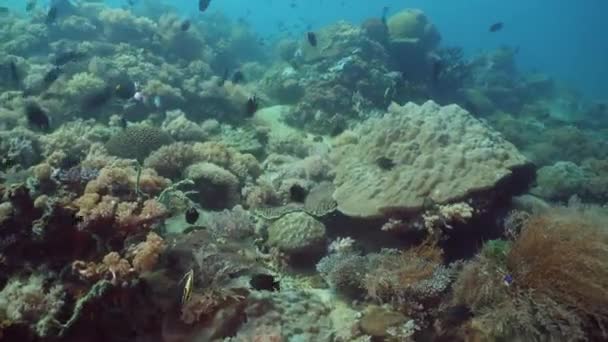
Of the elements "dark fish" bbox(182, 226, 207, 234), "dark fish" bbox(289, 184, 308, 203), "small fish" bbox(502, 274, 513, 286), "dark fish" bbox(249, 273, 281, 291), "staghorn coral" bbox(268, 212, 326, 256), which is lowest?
"staghorn coral" bbox(268, 212, 326, 256)

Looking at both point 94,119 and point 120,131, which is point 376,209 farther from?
point 94,119

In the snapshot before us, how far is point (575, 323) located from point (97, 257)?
205 inches

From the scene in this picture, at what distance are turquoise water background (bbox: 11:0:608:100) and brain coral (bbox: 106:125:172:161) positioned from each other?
5039cm

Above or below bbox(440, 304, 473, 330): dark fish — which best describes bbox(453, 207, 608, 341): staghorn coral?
above

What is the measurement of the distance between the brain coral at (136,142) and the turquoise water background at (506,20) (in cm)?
5039

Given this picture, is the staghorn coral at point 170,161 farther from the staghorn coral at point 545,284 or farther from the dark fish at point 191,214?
the staghorn coral at point 545,284

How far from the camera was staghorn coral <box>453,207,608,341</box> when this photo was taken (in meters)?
4.80

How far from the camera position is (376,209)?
23.8 ft

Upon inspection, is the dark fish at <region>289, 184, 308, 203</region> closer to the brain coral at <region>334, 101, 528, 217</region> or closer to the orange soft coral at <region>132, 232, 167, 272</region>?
the brain coral at <region>334, 101, 528, 217</region>

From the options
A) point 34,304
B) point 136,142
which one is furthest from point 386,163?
point 34,304

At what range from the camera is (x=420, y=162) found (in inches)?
310

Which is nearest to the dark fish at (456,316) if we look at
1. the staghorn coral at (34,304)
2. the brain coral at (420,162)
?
the brain coral at (420,162)

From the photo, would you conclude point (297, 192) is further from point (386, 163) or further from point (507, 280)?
point (507, 280)

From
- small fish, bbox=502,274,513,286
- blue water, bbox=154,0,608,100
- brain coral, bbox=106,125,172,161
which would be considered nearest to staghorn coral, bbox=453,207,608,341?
small fish, bbox=502,274,513,286
